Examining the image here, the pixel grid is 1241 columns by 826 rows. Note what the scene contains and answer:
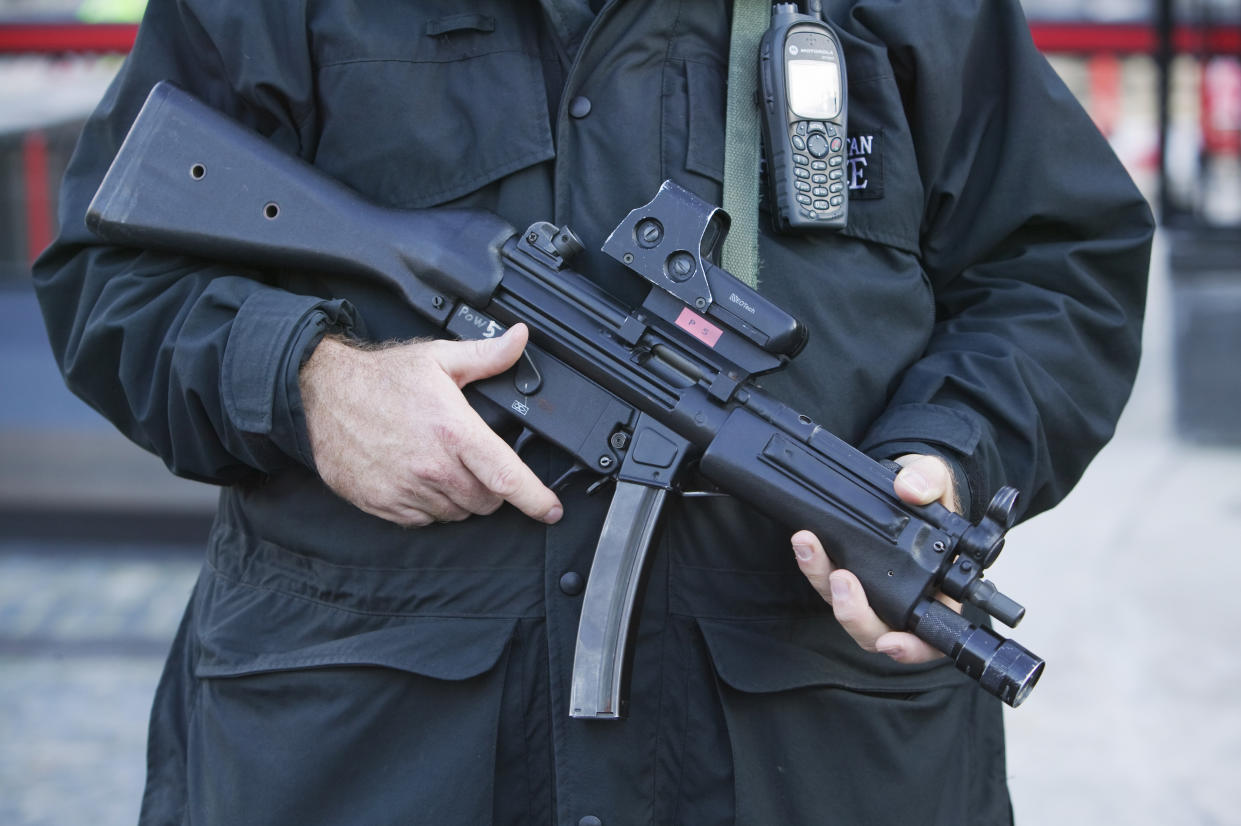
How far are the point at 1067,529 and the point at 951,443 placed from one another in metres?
2.84

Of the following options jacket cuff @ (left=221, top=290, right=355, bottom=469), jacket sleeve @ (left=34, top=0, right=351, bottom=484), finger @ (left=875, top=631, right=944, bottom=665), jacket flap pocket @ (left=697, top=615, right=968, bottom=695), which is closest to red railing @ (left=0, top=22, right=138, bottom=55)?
jacket sleeve @ (left=34, top=0, right=351, bottom=484)

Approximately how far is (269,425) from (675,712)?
57 centimetres

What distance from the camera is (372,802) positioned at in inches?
56.1

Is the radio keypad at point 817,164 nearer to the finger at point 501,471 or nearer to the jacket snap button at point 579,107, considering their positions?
the jacket snap button at point 579,107

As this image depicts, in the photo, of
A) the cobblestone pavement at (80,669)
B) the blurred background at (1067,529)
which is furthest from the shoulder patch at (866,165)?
the cobblestone pavement at (80,669)

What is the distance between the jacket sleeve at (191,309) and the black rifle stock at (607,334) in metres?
0.06

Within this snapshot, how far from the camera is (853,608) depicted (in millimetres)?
1354

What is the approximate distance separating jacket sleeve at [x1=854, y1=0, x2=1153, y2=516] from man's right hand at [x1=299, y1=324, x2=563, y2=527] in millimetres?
455

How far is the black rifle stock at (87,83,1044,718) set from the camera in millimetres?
1381

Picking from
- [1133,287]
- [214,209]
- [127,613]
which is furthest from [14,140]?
[1133,287]

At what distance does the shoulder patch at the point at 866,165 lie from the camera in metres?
1.52

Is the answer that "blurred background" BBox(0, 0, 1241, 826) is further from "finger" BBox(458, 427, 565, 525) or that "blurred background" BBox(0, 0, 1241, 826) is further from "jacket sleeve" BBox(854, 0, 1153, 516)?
"finger" BBox(458, 427, 565, 525)

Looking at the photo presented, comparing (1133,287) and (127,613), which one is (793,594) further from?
(127,613)

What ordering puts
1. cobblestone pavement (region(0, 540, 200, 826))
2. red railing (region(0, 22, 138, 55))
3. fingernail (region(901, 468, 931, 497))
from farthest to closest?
red railing (region(0, 22, 138, 55))
cobblestone pavement (region(0, 540, 200, 826))
fingernail (region(901, 468, 931, 497))
